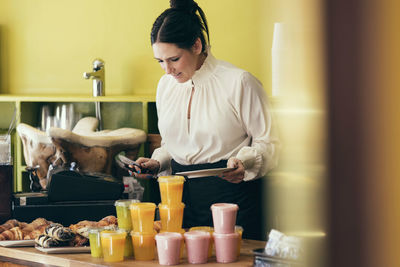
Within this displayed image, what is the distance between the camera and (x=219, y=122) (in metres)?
2.32

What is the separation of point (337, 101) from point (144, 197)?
3.34 metres

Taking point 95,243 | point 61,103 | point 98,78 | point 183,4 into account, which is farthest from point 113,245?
point 61,103

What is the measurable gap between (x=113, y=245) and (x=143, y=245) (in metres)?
0.08

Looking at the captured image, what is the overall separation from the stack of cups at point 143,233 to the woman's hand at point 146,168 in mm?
639

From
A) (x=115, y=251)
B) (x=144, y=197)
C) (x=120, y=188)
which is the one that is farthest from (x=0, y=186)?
(x=144, y=197)

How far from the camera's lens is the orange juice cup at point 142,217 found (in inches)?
59.1

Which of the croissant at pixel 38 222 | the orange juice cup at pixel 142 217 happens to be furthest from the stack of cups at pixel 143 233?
the croissant at pixel 38 222

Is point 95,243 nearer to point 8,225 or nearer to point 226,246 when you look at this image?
point 226,246

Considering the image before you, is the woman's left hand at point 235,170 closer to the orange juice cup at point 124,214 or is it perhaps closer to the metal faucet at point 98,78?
the orange juice cup at point 124,214

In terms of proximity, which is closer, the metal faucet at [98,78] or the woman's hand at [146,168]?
the woman's hand at [146,168]

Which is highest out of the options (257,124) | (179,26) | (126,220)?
(179,26)

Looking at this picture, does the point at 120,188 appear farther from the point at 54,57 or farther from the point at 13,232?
the point at 54,57

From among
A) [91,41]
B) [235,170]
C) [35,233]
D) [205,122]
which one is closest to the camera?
[35,233]

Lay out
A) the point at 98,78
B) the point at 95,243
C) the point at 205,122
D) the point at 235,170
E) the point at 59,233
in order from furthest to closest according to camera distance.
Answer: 1. the point at 98,78
2. the point at 205,122
3. the point at 235,170
4. the point at 59,233
5. the point at 95,243
